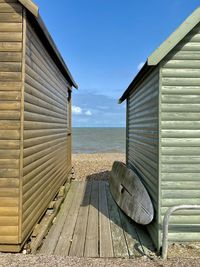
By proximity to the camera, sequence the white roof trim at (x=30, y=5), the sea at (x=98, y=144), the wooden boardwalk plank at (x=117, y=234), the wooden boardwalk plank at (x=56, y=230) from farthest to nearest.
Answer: the sea at (x=98, y=144)
the wooden boardwalk plank at (x=56, y=230)
the wooden boardwalk plank at (x=117, y=234)
the white roof trim at (x=30, y=5)

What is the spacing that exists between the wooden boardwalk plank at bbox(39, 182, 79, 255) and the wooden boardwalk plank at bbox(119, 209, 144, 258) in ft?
4.56

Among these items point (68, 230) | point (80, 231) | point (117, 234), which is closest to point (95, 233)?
point (80, 231)

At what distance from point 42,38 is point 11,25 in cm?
130

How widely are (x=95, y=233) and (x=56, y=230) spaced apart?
0.85 m

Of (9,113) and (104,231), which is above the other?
(9,113)

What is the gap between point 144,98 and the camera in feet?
20.3

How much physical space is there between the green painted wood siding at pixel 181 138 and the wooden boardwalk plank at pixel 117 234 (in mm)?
900

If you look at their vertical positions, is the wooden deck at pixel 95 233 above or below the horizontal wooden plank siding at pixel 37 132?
below

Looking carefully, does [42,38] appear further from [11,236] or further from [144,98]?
[11,236]

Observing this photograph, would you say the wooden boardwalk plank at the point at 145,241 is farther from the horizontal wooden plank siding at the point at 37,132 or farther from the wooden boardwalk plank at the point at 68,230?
the horizontal wooden plank siding at the point at 37,132

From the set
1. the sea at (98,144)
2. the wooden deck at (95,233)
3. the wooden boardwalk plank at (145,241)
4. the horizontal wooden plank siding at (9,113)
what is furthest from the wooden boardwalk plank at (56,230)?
the sea at (98,144)

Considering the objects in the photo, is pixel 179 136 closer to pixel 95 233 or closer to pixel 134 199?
pixel 134 199

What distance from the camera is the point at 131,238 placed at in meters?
5.11

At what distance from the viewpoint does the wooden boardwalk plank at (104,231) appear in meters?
4.56
